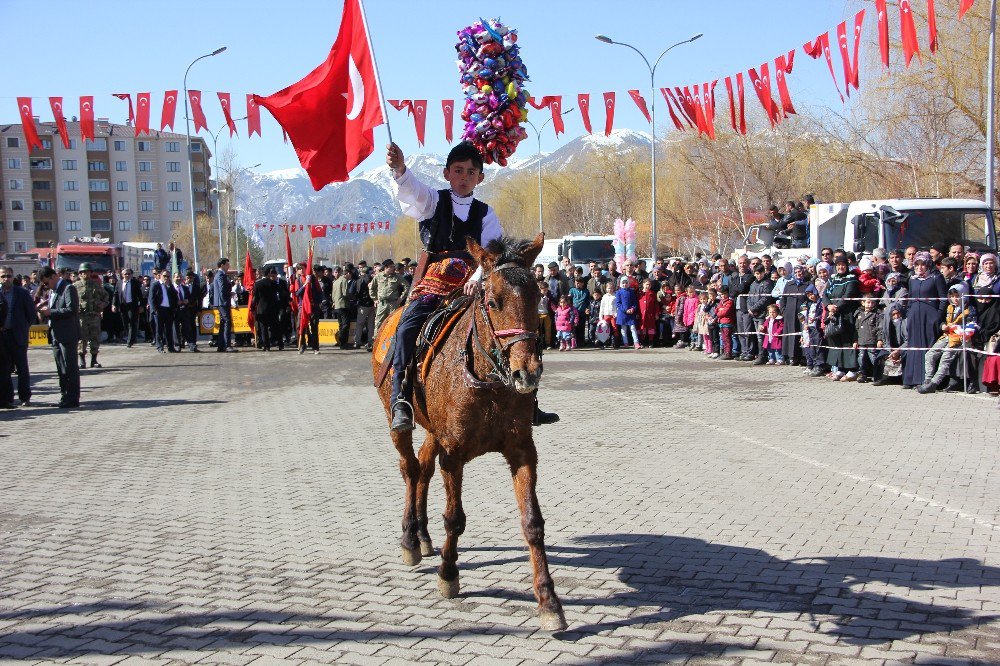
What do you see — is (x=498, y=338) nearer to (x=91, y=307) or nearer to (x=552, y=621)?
(x=552, y=621)

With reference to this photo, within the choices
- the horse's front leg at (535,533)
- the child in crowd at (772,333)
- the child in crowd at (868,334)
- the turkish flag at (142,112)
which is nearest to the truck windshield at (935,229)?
the child in crowd at (772,333)

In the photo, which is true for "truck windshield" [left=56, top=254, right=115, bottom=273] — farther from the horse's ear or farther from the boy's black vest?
the horse's ear

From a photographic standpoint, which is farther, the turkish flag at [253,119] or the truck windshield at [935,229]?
the turkish flag at [253,119]

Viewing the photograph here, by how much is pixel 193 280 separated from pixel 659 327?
538 inches

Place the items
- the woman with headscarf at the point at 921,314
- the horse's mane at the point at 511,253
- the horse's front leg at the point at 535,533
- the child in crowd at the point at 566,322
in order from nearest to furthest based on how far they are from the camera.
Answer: the horse's front leg at the point at 535,533 < the horse's mane at the point at 511,253 < the woman with headscarf at the point at 921,314 < the child in crowd at the point at 566,322

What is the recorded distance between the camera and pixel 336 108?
8031mm

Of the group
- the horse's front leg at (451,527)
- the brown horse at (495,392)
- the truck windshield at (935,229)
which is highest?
the truck windshield at (935,229)

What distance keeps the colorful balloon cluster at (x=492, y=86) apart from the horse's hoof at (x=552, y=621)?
13.5 feet

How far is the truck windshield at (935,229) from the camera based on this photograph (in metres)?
21.3

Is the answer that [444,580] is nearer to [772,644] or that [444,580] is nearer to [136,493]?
[772,644]

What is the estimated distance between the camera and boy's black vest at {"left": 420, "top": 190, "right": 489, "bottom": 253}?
698 cm

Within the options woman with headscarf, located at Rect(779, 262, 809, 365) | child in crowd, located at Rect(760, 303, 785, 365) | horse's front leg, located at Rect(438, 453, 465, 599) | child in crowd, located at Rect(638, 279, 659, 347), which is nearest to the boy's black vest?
horse's front leg, located at Rect(438, 453, 465, 599)

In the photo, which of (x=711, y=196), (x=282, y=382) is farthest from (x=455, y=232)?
(x=711, y=196)

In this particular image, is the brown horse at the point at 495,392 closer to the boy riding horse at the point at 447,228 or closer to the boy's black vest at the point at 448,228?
the boy riding horse at the point at 447,228
